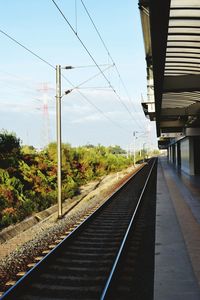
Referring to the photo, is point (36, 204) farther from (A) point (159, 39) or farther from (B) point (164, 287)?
(A) point (159, 39)

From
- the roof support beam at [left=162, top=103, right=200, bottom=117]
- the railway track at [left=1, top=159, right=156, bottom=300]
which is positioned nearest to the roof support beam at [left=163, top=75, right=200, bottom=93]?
the railway track at [left=1, top=159, right=156, bottom=300]

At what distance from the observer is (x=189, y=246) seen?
8.54m

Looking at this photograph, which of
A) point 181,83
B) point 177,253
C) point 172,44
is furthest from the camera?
point 181,83

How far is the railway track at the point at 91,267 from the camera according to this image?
5.99 meters

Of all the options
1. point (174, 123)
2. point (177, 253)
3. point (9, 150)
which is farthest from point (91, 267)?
point (174, 123)

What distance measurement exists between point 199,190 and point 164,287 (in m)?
14.7

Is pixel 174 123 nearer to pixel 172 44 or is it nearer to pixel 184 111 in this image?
pixel 184 111

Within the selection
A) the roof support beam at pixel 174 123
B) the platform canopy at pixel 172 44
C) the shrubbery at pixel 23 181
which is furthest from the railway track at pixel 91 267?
the roof support beam at pixel 174 123

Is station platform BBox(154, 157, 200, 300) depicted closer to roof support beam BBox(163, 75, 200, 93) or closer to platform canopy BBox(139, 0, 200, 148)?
platform canopy BBox(139, 0, 200, 148)

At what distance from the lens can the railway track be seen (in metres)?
5.99

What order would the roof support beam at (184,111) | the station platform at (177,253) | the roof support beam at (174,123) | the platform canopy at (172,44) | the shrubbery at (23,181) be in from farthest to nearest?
the roof support beam at (174,123) < the roof support beam at (184,111) < the shrubbery at (23,181) < the station platform at (177,253) < the platform canopy at (172,44)

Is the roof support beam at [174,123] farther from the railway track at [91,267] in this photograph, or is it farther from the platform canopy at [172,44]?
the railway track at [91,267]

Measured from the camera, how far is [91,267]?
7.40m

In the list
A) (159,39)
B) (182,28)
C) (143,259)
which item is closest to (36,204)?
(143,259)
